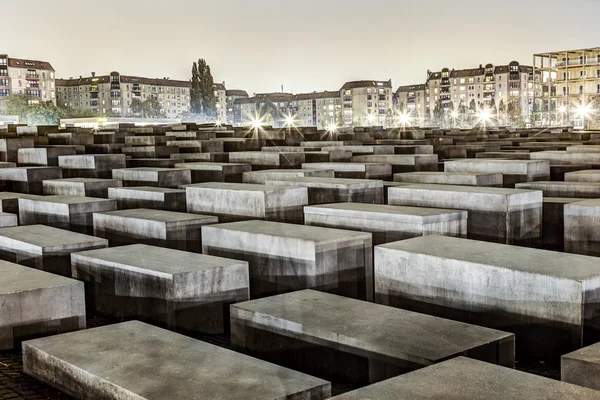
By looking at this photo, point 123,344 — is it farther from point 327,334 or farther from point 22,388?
point 327,334

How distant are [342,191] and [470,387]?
7.25m

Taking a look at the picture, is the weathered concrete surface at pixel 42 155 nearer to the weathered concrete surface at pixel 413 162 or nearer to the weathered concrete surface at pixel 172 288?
the weathered concrete surface at pixel 413 162

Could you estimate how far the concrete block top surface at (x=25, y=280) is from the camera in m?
6.17

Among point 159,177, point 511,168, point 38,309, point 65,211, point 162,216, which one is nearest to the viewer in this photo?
point 38,309

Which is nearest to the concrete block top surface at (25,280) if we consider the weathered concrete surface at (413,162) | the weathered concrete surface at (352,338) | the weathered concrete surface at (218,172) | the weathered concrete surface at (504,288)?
the weathered concrete surface at (352,338)

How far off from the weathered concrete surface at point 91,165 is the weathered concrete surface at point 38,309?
8913 mm

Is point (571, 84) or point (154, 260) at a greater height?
point (571, 84)

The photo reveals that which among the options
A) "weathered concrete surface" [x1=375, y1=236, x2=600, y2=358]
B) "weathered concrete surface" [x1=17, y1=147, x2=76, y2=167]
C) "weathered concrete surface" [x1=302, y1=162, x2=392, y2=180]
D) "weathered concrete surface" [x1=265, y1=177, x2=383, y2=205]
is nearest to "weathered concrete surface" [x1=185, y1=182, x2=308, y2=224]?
"weathered concrete surface" [x1=265, y1=177, x2=383, y2=205]

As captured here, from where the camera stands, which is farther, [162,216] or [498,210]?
[162,216]

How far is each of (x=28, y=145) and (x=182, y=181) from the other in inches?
258

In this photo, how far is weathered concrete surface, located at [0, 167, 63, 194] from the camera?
13.8 m

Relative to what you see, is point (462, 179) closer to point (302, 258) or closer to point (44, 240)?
point (302, 258)

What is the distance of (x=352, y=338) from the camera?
16.5 feet

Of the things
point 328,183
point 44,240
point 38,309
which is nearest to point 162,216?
point 44,240
